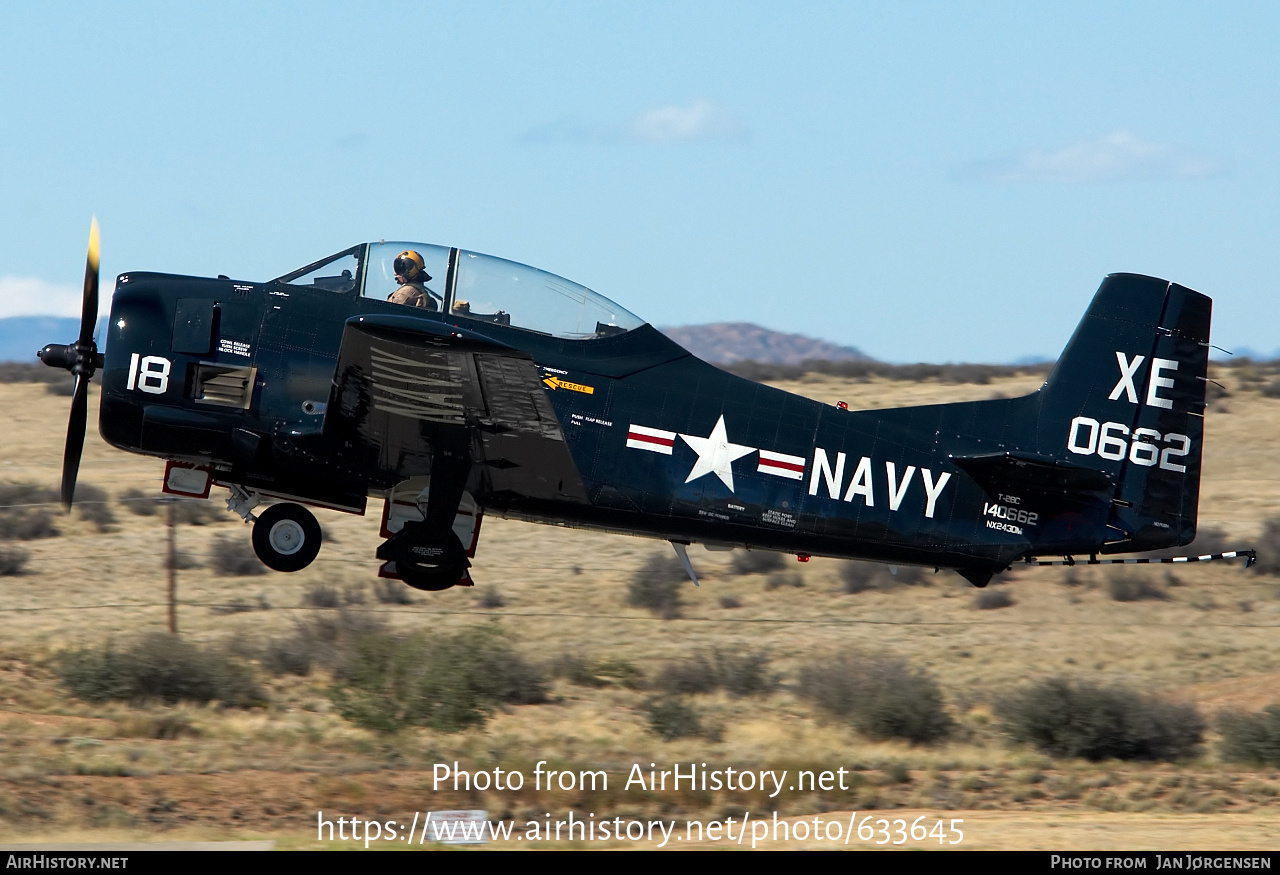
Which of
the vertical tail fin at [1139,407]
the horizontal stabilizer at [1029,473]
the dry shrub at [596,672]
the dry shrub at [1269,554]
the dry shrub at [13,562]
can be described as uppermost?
the vertical tail fin at [1139,407]

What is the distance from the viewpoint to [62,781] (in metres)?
12.2

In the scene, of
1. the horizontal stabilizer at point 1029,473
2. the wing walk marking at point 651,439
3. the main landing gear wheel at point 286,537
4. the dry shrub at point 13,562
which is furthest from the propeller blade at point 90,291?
the dry shrub at point 13,562

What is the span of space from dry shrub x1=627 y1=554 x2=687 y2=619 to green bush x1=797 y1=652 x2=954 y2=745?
182 inches

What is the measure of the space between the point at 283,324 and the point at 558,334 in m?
2.24

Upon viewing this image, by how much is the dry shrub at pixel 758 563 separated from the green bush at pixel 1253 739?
29.5 ft

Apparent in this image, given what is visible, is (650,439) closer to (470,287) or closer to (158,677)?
(470,287)

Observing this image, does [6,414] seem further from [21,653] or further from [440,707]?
[440,707]

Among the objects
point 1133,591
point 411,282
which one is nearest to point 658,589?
point 1133,591

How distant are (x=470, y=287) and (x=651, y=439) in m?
1.97

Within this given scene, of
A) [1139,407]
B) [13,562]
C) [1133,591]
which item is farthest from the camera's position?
[1133,591]

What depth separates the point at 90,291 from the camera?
11.9 metres

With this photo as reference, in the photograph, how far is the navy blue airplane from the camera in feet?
36.9

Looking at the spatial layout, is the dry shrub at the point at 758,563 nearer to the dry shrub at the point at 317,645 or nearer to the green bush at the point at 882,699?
the green bush at the point at 882,699

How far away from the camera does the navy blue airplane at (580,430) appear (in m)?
11.2
